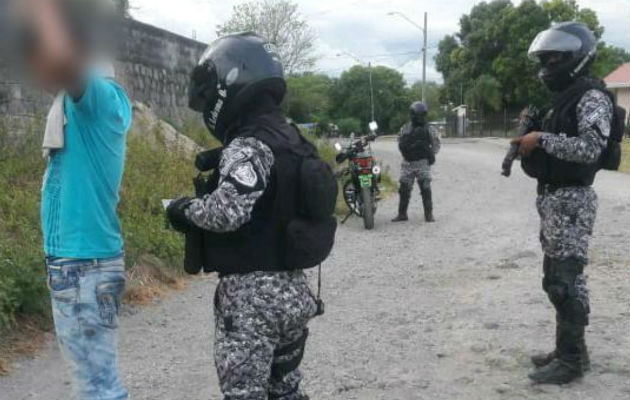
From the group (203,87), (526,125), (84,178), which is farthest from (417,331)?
(84,178)

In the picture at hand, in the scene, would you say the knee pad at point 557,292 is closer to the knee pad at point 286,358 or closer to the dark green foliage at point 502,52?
the knee pad at point 286,358

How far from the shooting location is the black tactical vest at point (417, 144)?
11203 mm

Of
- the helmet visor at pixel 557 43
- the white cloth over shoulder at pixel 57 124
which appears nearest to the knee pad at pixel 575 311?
the helmet visor at pixel 557 43

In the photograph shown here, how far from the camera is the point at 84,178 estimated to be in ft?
9.68

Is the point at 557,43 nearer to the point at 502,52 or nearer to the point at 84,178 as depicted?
the point at 84,178

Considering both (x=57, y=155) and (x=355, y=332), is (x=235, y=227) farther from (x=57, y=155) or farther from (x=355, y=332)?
(x=355, y=332)

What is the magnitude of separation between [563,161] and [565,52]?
0.61 m

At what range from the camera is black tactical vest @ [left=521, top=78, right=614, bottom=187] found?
4.33 metres

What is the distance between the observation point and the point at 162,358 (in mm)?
4988

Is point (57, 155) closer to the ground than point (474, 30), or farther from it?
closer to the ground

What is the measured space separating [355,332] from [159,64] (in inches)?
384

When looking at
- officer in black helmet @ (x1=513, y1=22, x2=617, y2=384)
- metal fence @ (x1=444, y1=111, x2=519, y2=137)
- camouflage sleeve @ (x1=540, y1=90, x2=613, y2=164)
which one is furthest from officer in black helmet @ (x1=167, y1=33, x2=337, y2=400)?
metal fence @ (x1=444, y1=111, x2=519, y2=137)

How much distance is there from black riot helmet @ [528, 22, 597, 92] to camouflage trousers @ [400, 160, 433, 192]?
6.60 meters

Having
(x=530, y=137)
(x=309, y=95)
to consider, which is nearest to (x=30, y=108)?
(x=530, y=137)
